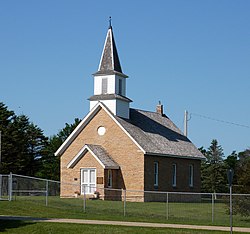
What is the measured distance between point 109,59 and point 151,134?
23.6ft

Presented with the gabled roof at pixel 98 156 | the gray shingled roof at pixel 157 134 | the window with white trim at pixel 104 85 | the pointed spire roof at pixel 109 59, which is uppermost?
the pointed spire roof at pixel 109 59

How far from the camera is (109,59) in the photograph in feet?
182

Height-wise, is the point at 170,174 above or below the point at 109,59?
below

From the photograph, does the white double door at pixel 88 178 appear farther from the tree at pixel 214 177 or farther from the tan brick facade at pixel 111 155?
the tree at pixel 214 177

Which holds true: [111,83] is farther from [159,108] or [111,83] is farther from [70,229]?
[70,229]

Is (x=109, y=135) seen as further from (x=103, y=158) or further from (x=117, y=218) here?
(x=117, y=218)

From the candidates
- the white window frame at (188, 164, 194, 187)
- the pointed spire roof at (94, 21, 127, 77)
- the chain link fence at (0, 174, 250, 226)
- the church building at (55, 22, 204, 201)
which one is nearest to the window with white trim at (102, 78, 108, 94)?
the church building at (55, 22, 204, 201)

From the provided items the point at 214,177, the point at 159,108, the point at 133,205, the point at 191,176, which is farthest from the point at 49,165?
the point at 133,205

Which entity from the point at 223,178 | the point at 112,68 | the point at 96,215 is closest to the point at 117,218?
the point at 96,215

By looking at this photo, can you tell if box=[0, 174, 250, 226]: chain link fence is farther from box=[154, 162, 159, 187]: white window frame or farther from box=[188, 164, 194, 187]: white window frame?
box=[188, 164, 194, 187]: white window frame

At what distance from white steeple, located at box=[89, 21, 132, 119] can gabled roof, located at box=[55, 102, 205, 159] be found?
2.83ft

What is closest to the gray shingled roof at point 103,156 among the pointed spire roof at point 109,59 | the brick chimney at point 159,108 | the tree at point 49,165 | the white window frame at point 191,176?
the pointed spire roof at point 109,59

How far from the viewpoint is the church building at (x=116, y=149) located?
2023 inches

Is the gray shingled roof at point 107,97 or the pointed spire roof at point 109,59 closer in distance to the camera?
the gray shingled roof at point 107,97
